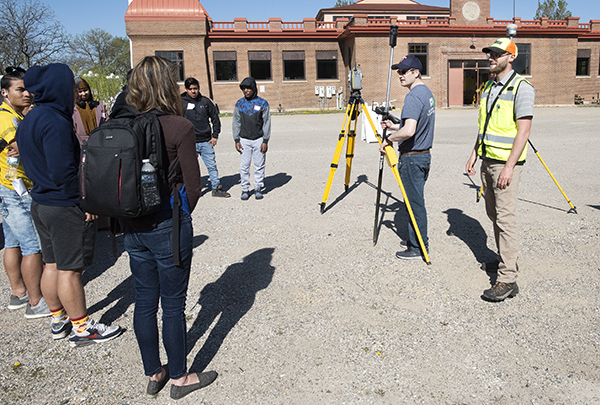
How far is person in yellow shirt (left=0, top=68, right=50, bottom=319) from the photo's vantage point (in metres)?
3.55

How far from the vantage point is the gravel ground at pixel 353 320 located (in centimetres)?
276

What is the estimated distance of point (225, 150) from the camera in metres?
13.0

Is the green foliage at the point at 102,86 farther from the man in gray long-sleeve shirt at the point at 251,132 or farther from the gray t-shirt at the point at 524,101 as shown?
the gray t-shirt at the point at 524,101

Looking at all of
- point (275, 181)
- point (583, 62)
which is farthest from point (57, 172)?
point (583, 62)

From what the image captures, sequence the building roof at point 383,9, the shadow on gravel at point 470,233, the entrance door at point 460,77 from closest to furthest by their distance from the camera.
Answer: the shadow on gravel at point 470,233 < the entrance door at point 460,77 < the building roof at point 383,9

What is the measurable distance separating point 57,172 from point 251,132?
4710 millimetres

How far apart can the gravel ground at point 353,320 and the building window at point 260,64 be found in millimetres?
27970

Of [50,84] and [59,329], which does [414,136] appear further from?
[59,329]

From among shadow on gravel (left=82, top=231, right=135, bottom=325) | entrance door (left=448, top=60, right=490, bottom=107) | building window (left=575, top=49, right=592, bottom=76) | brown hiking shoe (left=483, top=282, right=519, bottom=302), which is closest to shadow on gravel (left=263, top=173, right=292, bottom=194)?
shadow on gravel (left=82, top=231, right=135, bottom=325)

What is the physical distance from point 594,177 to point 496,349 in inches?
259

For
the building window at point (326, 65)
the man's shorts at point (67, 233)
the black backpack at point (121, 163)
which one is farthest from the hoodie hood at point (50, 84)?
the building window at point (326, 65)

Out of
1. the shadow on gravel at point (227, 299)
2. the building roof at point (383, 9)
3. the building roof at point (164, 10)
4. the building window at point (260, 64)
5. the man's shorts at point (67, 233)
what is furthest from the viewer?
the building roof at point (383, 9)

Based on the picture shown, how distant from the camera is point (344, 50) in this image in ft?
109

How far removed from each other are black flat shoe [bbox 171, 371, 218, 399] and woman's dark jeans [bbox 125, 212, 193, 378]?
83 mm
